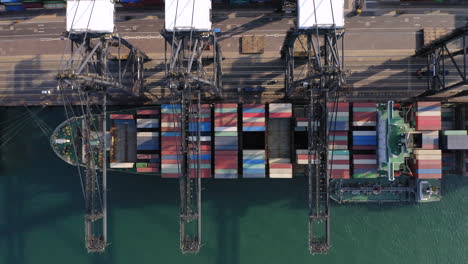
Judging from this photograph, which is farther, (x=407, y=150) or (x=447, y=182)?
(x=447, y=182)

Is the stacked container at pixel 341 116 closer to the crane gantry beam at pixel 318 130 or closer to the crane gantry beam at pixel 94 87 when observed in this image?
the crane gantry beam at pixel 318 130

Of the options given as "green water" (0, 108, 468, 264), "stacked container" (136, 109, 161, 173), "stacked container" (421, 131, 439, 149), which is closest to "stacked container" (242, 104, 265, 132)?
"green water" (0, 108, 468, 264)

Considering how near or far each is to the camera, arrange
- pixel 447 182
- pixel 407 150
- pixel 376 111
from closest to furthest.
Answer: pixel 407 150 → pixel 376 111 → pixel 447 182

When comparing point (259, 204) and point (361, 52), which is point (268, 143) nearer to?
point (259, 204)

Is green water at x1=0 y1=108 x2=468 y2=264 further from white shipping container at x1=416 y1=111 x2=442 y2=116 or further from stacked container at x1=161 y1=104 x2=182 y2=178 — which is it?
white shipping container at x1=416 y1=111 x2=442 y2=116

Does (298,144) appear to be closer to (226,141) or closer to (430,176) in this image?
(226,141)

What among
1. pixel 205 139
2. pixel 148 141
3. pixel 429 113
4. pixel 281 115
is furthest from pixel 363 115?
pixel 148 141

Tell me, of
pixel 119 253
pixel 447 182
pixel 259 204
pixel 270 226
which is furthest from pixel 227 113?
pixel 447 182
